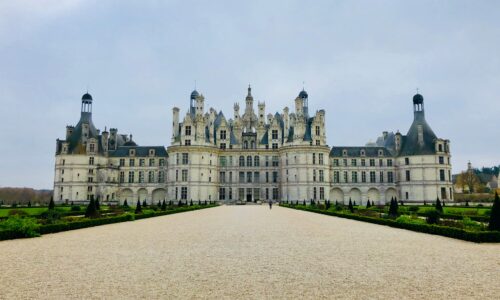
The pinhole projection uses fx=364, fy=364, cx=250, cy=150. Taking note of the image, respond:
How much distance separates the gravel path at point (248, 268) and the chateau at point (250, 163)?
44729 mm

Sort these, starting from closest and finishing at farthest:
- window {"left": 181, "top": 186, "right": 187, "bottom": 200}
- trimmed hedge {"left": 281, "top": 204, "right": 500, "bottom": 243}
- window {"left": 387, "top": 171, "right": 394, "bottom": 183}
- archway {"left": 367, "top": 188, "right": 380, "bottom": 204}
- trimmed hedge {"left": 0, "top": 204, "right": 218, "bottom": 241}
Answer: trimmed hedge {"left": 281, "top": 204, "right": 500, "bottom": 243} < trimmed hedge {"left": 0, "top": 204, "right": 218, "bottom": 241} < window {"left": 181, "top": 186, "right": 187, "bottom": 200} < window {"left": 387, "top": 171, "right": 394, "bottom": 183} < archway {"left": 367, "top": 188, "right": 380, "bottom": 204}

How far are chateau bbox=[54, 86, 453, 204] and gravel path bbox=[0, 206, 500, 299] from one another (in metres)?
44.7

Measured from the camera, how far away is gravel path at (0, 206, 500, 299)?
7480 mm

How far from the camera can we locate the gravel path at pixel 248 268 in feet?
24.5

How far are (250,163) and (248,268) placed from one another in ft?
182

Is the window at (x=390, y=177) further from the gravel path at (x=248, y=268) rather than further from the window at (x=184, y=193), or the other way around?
the gravel path at (x=248, y=268)

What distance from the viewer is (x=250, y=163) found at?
65.1 m

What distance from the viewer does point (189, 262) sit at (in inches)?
412

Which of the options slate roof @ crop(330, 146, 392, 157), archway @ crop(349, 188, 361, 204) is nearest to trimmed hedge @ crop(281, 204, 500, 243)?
archway @ crop(349, 188, 361, 204)

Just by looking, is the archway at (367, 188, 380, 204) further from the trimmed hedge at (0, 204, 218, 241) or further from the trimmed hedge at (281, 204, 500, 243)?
the trimmed hedge at (0, 204, 218, 241)

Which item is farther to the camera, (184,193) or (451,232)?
(184,193)

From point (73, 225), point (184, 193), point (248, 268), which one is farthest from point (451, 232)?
point (184, 193)

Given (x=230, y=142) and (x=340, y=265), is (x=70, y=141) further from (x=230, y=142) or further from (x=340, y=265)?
(x=340, y=265)

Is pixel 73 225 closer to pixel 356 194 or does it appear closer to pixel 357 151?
pixel 356 194
